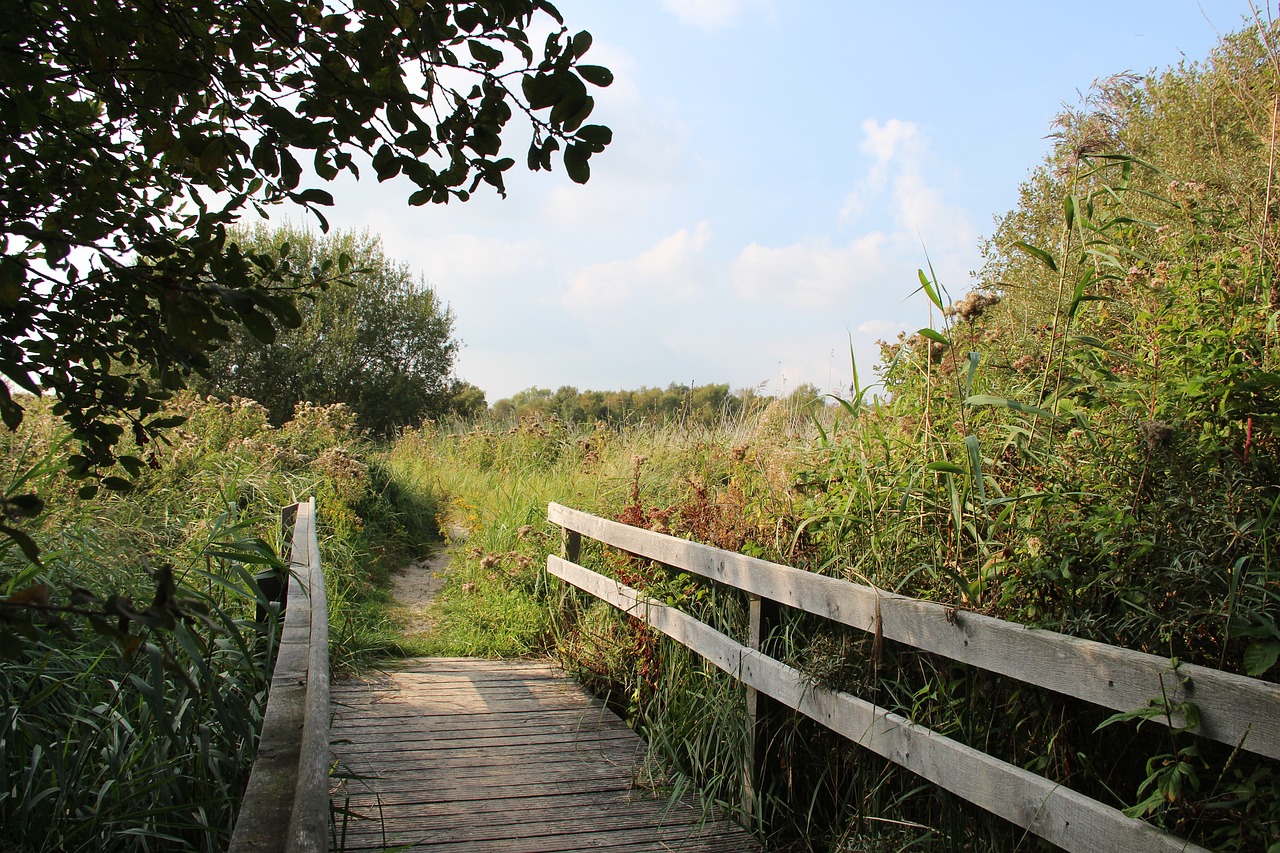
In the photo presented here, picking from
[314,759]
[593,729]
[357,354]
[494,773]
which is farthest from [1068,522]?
[357,354]

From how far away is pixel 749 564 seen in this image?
3867 millimetres

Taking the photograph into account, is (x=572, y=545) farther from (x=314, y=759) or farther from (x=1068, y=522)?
(x=314, y=759)

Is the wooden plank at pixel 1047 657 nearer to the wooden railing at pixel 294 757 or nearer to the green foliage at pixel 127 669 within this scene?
the wooden railing at pixel 294 757

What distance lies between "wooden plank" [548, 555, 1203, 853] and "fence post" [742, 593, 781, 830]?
98mm

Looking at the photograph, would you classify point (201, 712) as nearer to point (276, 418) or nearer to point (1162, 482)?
point (1162, 482)

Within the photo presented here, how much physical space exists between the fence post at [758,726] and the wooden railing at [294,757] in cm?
185

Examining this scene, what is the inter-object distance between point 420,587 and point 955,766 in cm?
782

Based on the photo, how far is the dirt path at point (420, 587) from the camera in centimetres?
794

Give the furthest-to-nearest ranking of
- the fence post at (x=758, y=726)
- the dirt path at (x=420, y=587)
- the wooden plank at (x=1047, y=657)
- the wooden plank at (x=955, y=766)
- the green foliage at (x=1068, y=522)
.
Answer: the dirt path at (x=420, y=587) → the fence post at (x=758, y=726) → the green foliage at (x=1068, y=522) → the wooden plank at (x=955, y=766) → the wooden plank at (x=1047, y=657)

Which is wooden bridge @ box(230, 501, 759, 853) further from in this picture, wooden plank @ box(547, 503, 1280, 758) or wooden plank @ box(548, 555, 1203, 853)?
wooden plank @ box(547, 503, 1280, 758)

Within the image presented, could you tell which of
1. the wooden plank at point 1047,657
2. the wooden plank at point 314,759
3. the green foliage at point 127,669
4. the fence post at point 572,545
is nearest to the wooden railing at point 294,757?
the wooden plank at point 314,759

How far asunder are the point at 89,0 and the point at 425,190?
0.71 metres

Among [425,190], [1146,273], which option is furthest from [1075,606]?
[425,190]

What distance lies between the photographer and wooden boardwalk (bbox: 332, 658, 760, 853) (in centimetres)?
359
